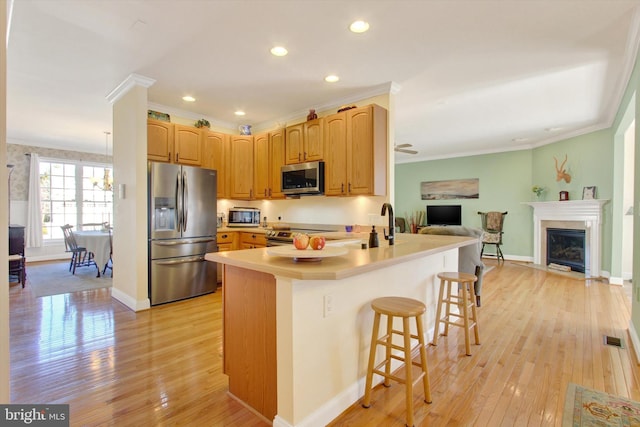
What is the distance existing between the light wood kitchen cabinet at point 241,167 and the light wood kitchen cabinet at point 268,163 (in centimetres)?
9

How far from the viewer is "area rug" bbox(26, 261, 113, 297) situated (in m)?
4.57

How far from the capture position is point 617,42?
2777mm

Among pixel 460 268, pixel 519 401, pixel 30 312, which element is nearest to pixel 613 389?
pixel 519 401

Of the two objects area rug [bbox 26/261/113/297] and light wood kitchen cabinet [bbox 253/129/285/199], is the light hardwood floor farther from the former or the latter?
light wood kitchen cabinet [bbox 253/129/285/199]

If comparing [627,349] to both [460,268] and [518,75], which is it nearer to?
[460,268]

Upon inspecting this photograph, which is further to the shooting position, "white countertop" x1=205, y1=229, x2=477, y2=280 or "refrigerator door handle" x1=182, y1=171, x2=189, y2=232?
"refrigerator door handle" x1=182, y1=171, x2=189, y2=232

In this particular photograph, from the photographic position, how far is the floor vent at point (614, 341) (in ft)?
9.18

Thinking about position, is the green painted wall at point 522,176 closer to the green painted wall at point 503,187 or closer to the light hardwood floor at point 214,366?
the green painted wall at point 503,187

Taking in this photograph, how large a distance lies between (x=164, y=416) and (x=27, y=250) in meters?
7.49

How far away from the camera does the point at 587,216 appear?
18.8 feet

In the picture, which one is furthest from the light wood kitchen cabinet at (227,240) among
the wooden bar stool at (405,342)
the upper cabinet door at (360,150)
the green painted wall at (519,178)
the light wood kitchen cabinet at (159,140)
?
the green painted wall at (519,178)

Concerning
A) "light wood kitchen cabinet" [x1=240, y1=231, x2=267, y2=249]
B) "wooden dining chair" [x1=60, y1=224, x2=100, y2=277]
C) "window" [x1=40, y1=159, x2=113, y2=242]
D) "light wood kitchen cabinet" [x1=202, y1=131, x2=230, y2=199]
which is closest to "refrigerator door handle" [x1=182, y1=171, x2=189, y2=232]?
"light wood kitchen cabinet" [x1=202, y1=131, x2=230, y2=199]

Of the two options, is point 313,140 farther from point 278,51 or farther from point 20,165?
point 20,165

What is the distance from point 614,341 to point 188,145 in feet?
17.5
